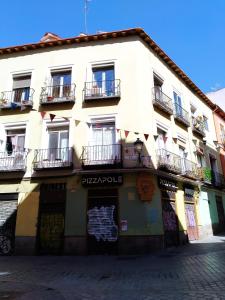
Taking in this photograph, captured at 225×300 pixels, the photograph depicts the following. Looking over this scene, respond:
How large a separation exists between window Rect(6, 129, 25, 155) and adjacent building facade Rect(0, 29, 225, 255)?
5 cm

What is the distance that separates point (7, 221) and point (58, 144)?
167 inches

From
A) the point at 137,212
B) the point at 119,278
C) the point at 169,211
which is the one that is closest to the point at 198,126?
the point at 169,211

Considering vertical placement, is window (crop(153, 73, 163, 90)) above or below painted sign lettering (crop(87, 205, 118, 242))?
above

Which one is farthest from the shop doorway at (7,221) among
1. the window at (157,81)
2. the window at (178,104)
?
the window at (178,104)

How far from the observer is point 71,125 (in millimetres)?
14086

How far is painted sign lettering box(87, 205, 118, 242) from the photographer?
486 inches

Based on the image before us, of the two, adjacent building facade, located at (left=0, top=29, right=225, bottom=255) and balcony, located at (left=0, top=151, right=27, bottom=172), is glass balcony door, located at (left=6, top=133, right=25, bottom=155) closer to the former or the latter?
adjacent building facade, located at (left=0, top=29, right=225, bottom=255)

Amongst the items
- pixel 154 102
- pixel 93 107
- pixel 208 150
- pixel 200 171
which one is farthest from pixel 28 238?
pixel 208 150

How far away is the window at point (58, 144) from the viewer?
13748 millimetres

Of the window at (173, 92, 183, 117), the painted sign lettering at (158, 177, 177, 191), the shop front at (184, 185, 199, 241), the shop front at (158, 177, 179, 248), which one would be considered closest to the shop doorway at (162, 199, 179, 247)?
the shop front at (158, 177, 179, 248)

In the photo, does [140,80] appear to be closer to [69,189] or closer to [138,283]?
[69,189]

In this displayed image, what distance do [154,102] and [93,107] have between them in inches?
122

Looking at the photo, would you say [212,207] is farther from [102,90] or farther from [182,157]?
[102,90]

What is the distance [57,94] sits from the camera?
49.5 feet
